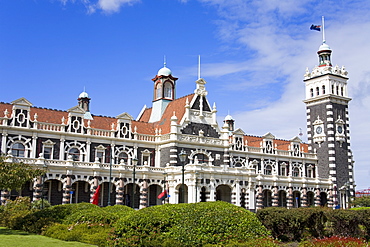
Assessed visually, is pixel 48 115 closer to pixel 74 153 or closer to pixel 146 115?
pixel 74 153

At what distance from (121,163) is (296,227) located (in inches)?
1168

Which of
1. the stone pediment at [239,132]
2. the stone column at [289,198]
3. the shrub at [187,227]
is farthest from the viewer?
the stone pediment at [239,132]

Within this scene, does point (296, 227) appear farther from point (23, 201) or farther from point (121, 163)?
point (121, 163)

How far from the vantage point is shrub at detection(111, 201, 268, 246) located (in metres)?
20.1

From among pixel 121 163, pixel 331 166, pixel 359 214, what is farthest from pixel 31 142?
pixel 331 166

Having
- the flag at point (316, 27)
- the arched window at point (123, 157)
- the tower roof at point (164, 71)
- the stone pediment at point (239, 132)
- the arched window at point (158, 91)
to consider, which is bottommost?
the arched window at point (123, 157)

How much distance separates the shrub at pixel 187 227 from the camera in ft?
65.9

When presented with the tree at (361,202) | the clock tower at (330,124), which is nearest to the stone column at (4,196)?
the clock tower at (330,124)

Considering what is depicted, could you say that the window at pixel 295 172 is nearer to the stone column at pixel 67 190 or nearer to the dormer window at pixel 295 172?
the dormer window at pixel 295 172

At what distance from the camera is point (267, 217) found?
2745cm

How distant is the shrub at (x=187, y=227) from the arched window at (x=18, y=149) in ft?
107

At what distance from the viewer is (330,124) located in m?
71.2

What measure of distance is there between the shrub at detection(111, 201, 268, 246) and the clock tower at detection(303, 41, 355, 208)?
175ft

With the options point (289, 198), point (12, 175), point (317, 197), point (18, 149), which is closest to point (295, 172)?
point (317, 197)
